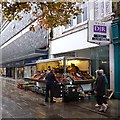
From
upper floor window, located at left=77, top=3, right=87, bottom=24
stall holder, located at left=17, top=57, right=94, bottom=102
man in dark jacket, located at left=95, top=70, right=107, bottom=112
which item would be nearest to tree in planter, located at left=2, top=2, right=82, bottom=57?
man in dark jacket, located at left=95, top=70, right=107, bottom=112

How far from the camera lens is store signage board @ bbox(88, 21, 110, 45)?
15934mm

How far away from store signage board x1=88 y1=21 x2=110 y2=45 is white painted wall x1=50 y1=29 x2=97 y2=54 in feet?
8.34

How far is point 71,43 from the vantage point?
22922 mm

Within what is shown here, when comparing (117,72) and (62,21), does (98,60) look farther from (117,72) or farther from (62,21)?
(62,21)

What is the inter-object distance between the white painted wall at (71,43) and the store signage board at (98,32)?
8.34 ft

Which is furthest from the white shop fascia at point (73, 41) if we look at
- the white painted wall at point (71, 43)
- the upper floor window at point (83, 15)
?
the upper floor window at point (83, 15)

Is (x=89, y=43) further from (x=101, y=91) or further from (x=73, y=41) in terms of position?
(x=101, y=91)

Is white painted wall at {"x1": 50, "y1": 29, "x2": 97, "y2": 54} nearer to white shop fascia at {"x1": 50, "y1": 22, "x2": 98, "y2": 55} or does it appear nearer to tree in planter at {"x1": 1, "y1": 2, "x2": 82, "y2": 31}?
white shop fascia at {"x1": 50, "y1": 22, "x2": 98, "y2": 55}

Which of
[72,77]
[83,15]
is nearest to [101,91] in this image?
[72,77]

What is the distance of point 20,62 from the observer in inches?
1758

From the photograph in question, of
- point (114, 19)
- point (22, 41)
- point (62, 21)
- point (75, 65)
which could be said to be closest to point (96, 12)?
point (114, 19)

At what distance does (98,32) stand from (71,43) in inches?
273

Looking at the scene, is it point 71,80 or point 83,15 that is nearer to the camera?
point 71,80

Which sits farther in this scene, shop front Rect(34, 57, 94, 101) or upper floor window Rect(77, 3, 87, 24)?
upper floor window Rect(77, 3, 87, 24)
